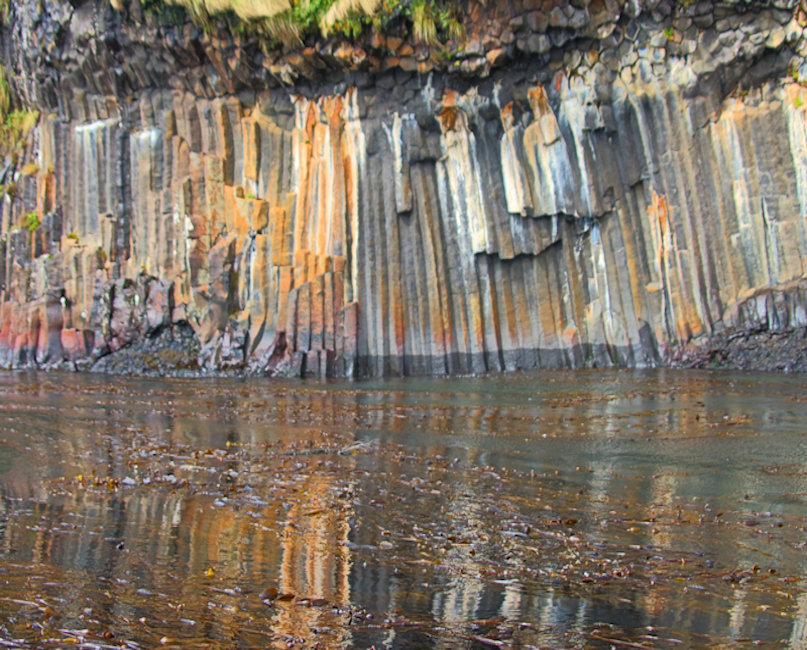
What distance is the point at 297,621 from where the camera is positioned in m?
5.32

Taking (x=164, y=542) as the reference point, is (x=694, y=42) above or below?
above

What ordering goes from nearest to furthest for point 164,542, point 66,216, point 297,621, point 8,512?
point 297,621 < point 164,542 < point 8,512 < point 66,216

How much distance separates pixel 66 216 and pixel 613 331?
951 inches

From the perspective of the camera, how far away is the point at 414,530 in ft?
24.9

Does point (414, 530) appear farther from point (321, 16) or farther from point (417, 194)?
point (321, 16)

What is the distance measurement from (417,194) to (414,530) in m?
21.3

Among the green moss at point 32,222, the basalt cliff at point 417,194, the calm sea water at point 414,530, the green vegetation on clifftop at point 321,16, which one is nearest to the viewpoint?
the calm sea water at point 414,530

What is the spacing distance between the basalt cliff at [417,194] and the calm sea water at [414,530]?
9.80 metres

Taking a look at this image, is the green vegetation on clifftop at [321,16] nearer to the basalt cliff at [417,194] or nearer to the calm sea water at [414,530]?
the basalt cliff at [417,194]

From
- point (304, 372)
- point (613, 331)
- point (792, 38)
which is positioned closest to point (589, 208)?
point (613, 331)

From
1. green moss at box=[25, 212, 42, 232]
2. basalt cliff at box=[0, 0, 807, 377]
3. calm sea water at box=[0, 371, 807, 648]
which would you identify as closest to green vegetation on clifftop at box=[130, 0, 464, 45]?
basalt cliff at box=[0, 0, 807, 377]

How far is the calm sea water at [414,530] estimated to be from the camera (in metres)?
5.26

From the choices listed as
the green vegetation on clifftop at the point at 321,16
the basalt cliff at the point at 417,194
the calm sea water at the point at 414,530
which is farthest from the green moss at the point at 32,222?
the calm sea water at the point at 414,530

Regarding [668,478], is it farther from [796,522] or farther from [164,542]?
[164,542]
